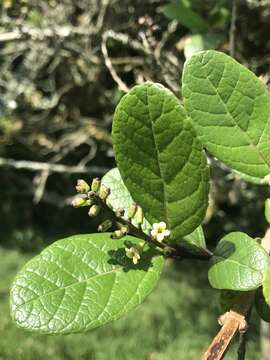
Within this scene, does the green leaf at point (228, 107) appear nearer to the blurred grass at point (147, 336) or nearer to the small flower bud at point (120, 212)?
the small flower bud at point (120, 212)

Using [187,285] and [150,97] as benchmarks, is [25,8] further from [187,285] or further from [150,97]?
[187,285]

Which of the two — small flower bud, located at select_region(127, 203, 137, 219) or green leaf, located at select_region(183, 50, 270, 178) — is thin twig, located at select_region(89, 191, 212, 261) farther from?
green leaf, located at select_region(183, 50, 270, 178)

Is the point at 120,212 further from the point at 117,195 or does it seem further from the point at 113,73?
the point at 113,73

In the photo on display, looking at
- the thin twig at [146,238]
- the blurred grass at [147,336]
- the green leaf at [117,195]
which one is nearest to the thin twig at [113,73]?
the green leaf at [117,195]

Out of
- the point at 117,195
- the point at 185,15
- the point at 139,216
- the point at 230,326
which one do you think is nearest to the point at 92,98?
the point at 185,15

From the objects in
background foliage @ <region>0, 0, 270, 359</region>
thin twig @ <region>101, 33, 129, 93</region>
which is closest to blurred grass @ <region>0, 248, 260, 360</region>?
background foliage @ <region>0, 0, 270, 359</region>
